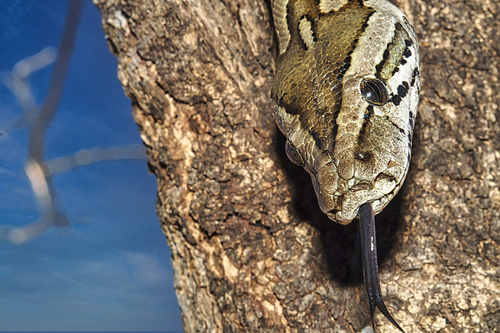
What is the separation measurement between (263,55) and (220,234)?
1034 millimetres

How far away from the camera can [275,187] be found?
1936 mm

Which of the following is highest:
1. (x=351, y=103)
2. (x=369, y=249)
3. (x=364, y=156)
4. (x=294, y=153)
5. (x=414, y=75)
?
(x=414, y=75)

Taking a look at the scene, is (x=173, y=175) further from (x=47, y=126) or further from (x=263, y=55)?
(x=47, y=126)

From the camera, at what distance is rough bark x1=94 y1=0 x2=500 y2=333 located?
1809 millimetres

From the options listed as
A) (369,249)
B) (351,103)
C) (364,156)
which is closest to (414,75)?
(351,103)

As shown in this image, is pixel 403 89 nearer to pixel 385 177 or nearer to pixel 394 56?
pixel 394 56

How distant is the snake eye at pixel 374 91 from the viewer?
4.59 feet

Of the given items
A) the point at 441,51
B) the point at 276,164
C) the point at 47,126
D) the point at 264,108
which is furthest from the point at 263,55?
the point at 47,126

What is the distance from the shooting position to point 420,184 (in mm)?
1953

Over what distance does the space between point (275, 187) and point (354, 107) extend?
0.70 meters

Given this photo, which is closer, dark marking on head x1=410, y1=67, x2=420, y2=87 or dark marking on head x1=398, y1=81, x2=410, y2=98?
dark marking on head x1=398, y1=81, x2=410, y2=98

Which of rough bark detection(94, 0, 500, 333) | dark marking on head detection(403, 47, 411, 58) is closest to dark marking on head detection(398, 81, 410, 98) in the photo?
dark marking on head detection(403, 47, 411, 58)

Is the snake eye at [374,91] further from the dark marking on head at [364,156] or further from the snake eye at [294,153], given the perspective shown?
the snake eye at [294,153]

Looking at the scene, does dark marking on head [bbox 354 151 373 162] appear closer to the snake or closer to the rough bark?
the snake
